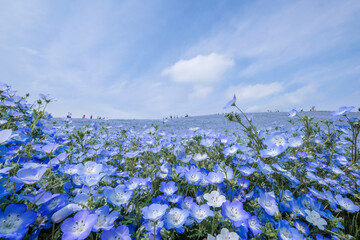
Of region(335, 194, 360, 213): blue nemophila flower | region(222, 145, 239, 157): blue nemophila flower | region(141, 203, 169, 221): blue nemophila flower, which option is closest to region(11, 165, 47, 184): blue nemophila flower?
region(141, 203, 169, 221): blue nemophila flower

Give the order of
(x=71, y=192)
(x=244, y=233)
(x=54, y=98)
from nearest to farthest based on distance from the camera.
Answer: (x=244, y=233) < (x=71, y=192) < (x=54, y=98)

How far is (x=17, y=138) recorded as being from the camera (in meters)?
1.38

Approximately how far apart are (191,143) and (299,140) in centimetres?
131

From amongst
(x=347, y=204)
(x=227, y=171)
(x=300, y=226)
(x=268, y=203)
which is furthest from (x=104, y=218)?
(x=347, y=204)

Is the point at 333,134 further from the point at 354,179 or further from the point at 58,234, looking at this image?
the point at 58,234

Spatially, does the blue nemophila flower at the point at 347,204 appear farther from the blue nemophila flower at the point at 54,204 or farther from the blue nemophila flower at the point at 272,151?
the blue nemophila flower at the point at 54,204

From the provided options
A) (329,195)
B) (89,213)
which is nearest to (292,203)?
(329,195)

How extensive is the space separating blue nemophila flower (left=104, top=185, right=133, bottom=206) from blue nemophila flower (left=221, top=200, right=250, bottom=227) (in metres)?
0.54

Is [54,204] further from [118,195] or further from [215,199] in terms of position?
[215,199]

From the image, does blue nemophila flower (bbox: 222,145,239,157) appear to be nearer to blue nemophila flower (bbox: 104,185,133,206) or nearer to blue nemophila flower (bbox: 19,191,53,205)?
blue nemophila flower (bbox: 104,185,133,206)

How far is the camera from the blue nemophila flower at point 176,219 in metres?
1.02

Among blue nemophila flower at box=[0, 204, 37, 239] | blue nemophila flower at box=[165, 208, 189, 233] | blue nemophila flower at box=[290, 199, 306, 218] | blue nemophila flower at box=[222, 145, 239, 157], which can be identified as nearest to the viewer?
blue nemophila flower at box=[0, 204, 37, 239]

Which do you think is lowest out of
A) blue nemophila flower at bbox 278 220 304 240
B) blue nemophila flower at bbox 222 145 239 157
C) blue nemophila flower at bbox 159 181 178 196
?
blue nemophila flower at bbox 278 220 304 240

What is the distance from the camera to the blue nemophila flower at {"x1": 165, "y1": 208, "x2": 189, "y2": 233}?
1016mm
